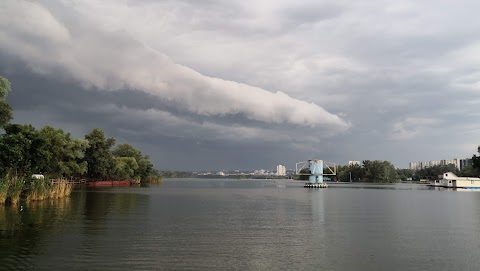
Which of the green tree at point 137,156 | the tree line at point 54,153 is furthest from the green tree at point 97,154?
the green tree at point 137,156

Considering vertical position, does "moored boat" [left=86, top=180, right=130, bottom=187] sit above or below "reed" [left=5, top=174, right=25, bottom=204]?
below

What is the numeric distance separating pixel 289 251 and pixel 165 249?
7772 mm

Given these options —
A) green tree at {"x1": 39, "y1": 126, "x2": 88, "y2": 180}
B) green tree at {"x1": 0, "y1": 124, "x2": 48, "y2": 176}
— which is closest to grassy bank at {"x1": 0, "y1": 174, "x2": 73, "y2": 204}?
green tree at {"x1": 0, "y1": 124, "x2": 48, "y2": 176}

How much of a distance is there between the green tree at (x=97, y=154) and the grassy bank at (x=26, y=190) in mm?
59186

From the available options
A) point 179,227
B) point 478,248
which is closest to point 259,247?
point 179,227

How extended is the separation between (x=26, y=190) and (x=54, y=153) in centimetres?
2752

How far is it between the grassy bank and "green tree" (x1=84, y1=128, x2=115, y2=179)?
194 feet

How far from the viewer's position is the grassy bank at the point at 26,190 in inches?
1778

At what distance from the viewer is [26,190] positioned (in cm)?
5469

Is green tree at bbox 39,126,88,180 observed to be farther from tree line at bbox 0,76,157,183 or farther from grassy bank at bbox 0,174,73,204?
grassy bank at bbox 0,174,73,204

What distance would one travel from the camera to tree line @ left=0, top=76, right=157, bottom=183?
53.5 meters

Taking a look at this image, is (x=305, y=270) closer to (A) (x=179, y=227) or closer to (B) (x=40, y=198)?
(A) (x=179, y=227)

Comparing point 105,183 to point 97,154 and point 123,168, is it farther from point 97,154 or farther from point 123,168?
point 97,154

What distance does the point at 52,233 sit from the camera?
98.7 ft
